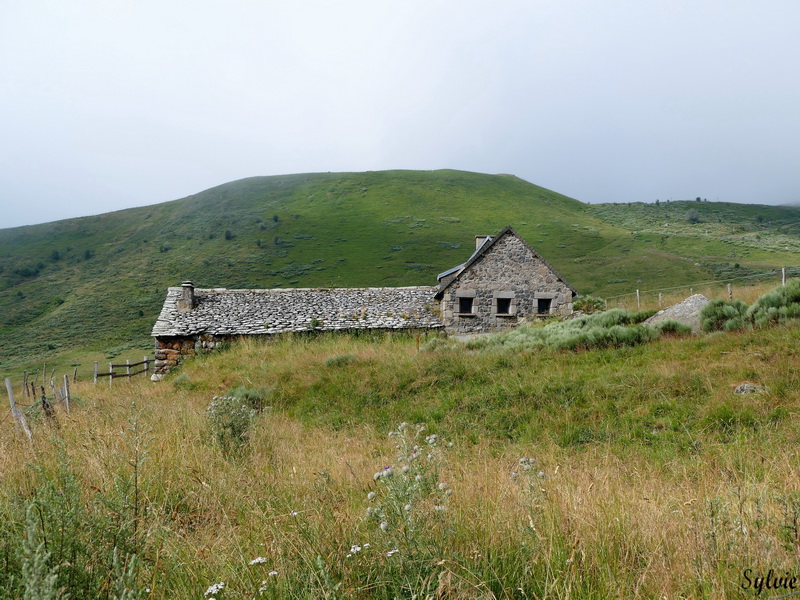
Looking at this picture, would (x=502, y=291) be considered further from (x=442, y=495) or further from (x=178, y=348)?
(x=442, y=495)

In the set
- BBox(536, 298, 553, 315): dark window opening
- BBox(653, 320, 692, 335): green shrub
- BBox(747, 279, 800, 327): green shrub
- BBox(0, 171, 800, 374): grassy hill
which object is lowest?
BBox(536, 298, 553, 315): dark window opening

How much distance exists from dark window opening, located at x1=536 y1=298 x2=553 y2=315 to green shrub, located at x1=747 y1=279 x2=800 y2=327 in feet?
38.9

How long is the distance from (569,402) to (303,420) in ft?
18.5

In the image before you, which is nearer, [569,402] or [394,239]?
[569,402]

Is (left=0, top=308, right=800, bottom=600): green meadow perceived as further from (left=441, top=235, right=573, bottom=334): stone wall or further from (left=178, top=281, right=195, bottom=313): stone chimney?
(left=178, top=281, right=195, bottom=313): stone chimney

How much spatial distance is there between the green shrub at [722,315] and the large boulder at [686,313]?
0.61 metres

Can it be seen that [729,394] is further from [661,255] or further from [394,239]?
[394,239]

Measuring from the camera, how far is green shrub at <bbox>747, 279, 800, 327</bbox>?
39.4 feet

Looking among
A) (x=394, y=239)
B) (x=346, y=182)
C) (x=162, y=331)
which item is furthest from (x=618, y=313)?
(x=346, y=182)

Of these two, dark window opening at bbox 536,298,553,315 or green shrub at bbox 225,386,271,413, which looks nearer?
green shrub at bbox 225,386,271,413

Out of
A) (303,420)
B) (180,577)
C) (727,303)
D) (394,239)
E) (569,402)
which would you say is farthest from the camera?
(394,239)

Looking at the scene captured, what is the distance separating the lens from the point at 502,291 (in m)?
24.7

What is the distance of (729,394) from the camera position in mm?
8289

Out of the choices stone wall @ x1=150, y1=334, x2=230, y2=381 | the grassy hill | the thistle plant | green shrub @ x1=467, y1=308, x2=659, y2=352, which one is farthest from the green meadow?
the grassy hill
